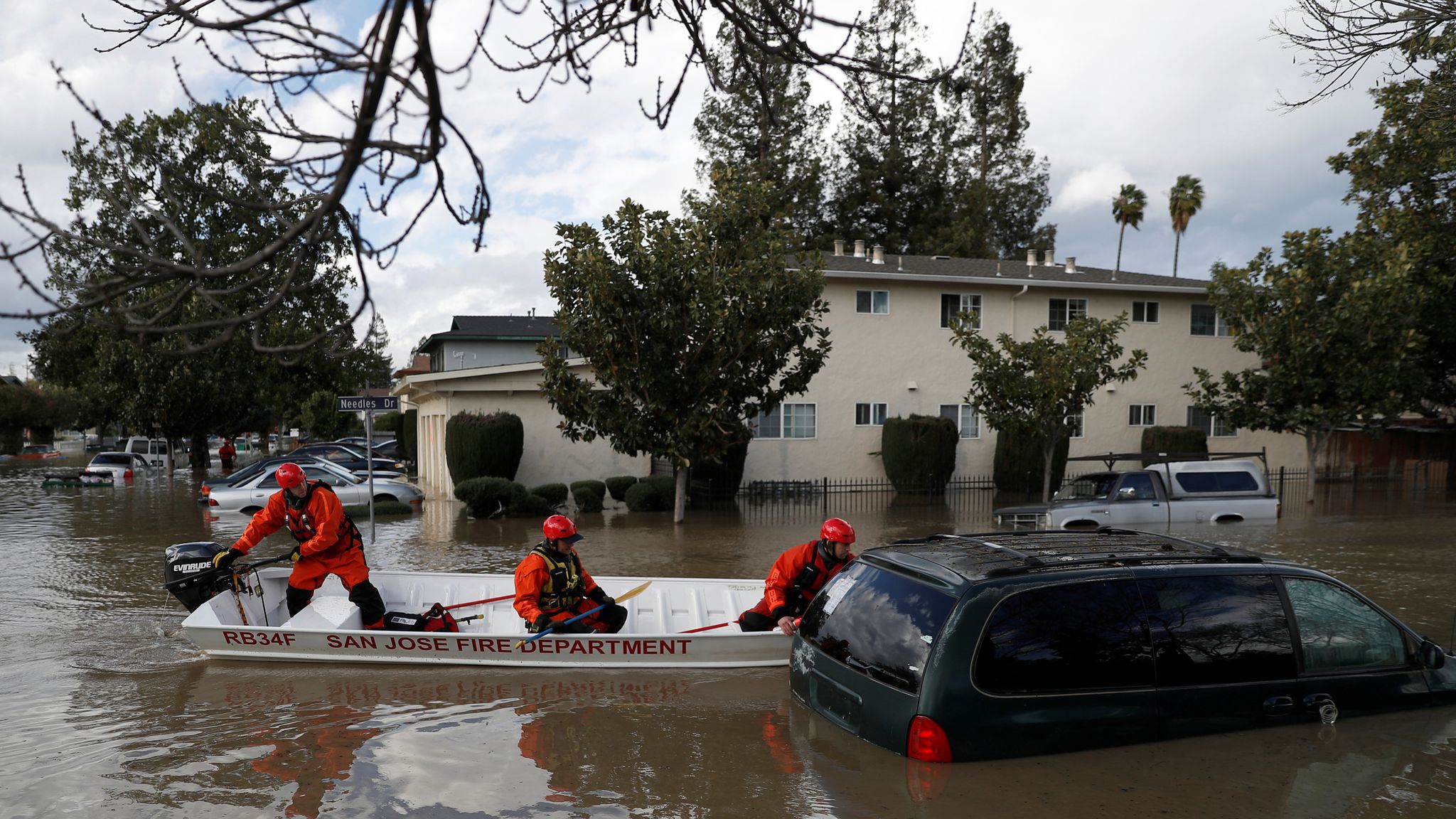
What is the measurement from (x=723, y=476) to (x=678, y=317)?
694 cm

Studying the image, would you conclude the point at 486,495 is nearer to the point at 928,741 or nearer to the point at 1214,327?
the point at 928,741

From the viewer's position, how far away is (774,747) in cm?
618

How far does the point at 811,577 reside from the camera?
8055 mm

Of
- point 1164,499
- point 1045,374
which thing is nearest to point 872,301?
point 1045,374

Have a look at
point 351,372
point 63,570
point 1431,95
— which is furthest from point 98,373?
point 1431,95

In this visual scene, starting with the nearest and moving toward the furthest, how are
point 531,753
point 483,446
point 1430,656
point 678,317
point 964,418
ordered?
point 1430,656, point 531,753, point 678,317, point 483,446, point 964,418

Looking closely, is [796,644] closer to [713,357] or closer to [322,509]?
[322,509]

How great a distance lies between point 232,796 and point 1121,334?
28389 mm

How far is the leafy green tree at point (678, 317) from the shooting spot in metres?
17.9

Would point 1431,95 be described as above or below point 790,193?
below

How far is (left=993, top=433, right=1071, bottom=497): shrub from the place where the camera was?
26.6m

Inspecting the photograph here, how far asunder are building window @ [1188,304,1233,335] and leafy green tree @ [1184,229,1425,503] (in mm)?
6414

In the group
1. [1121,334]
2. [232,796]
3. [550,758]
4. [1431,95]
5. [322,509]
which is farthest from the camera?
[1121,334]

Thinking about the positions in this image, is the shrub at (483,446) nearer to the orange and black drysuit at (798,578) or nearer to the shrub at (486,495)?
the shrub at (486,495)
